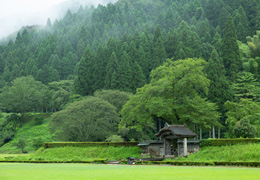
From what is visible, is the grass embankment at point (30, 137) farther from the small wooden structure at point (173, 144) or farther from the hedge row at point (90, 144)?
the small wooden structure at point (173, 144)

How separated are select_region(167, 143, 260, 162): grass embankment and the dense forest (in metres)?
3.51

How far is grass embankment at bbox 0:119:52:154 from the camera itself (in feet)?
192

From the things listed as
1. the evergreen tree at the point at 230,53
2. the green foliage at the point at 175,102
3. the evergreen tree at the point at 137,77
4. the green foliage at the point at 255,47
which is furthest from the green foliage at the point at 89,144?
the green foliage at the point at 255,47

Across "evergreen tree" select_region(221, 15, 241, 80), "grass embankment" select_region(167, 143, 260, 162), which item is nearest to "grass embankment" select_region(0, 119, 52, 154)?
"grass embankment" select_region(167, 143, 260, 162)

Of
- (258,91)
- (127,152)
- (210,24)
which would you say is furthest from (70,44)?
(127,152)

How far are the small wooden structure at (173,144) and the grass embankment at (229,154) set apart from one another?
136 centimetres

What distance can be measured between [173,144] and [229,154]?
735cm

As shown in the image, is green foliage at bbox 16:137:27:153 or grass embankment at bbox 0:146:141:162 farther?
green foliage at bbox 16:137:27:153

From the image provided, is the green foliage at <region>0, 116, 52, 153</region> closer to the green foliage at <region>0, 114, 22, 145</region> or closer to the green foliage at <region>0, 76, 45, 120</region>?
the green foliage at <region>0, 114, 22, 145</region>

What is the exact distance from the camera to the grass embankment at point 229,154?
23.1m

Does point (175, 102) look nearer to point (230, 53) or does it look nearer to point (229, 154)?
point (229, 154)

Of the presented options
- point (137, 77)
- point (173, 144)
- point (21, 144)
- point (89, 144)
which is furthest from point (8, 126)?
point (173, 144)

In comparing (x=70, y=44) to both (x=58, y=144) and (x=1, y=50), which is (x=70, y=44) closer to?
(x=1, y=50)

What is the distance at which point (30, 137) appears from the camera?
6512cm
